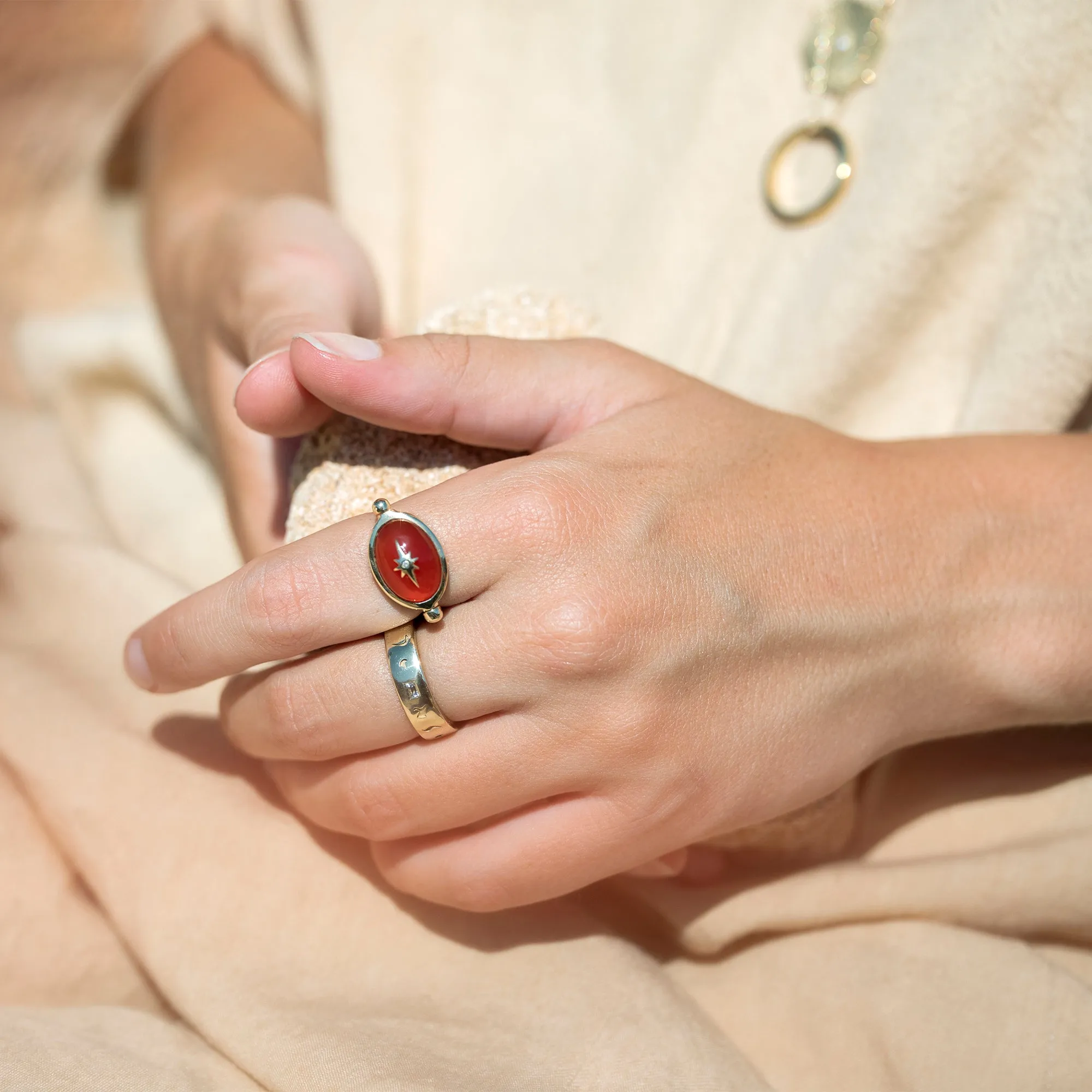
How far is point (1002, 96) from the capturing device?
2.69 feet

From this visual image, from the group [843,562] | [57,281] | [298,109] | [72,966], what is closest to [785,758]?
[843,562]

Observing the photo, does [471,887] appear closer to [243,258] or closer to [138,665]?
[138,665]

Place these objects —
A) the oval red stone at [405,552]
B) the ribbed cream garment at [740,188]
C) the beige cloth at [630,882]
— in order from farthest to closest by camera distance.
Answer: the ribbed cream garment at [740,188]
the beige cloth at [630,882]
the oval red stone at [405,552]

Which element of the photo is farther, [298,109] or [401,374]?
[298,109]

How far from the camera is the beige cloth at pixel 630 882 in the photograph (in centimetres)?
69

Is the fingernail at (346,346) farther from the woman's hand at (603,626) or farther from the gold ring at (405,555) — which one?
the gold ring at (405,555)

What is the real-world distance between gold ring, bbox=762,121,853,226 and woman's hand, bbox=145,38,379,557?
0.42m

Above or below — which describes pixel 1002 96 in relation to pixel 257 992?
above

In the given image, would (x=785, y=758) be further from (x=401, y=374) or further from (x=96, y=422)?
(x=96, y=422)

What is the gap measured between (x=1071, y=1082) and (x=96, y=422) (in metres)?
1.21

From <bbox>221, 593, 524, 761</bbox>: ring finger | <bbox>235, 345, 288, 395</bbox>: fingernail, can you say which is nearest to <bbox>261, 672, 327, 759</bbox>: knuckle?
<bbox>221, 593, 524, 761</bbox>: ring finger

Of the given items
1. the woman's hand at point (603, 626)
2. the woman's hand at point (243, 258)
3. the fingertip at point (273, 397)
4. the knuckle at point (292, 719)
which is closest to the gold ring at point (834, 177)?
the woman's hand at point (603, 626)

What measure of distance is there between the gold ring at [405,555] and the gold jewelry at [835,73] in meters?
0.60

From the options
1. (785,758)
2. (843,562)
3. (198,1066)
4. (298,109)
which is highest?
(298,109)
